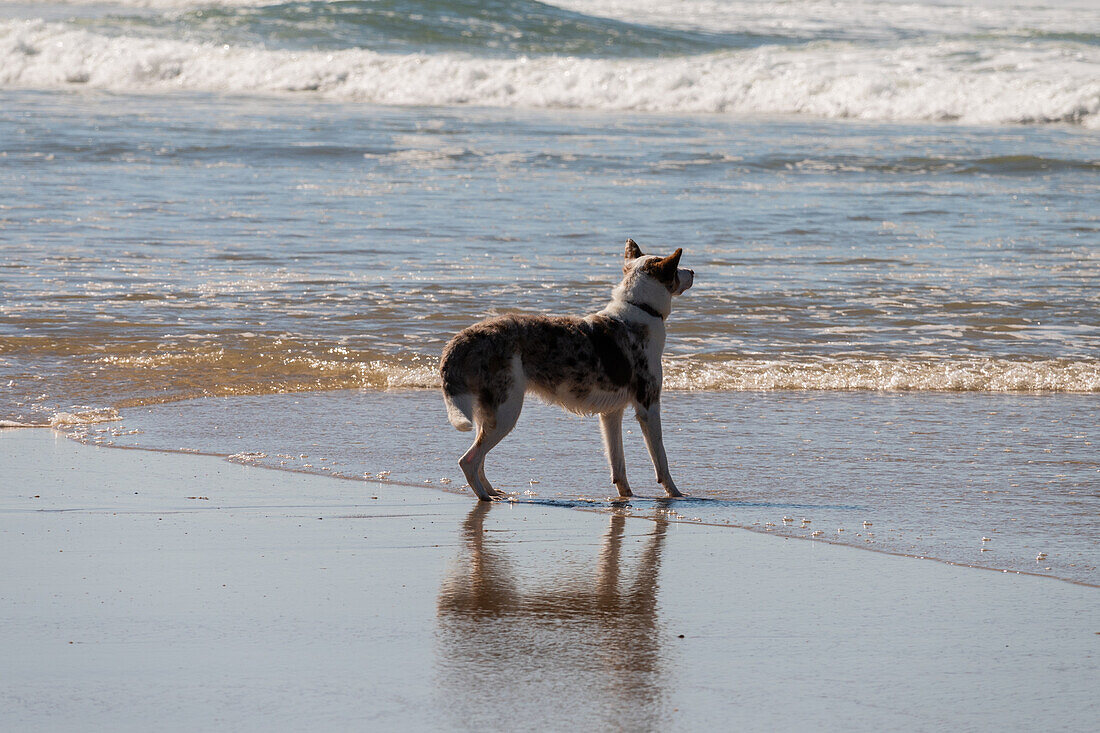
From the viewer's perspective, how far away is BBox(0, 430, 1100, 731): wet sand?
143 inches

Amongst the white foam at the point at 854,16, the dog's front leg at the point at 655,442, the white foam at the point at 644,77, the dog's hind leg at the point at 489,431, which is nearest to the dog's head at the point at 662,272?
the dog's front leg at the point at 655,442

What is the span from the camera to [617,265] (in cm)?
1300

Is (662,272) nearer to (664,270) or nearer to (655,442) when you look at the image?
(664,270)

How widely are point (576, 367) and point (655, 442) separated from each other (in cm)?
54

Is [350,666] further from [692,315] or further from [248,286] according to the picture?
[248,286]

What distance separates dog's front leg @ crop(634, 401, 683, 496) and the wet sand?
1.70ft

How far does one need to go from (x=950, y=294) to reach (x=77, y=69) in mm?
29159

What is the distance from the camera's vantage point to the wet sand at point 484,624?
3631 mm

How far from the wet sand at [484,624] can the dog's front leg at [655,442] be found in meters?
0.52

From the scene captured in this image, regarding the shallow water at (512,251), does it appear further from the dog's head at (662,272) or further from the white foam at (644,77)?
the white foam at (644,77)

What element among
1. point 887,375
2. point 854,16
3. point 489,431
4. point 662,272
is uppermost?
point 854,16

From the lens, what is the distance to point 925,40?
127ft

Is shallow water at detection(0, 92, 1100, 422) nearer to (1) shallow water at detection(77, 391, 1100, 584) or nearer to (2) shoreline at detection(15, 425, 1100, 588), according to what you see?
(1) shallow water at detection(77, 391, 1100, 584)

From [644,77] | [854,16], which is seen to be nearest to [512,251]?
[644,77]
